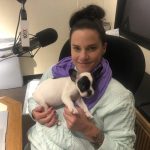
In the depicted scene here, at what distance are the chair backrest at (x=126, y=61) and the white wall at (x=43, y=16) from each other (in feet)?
5.32

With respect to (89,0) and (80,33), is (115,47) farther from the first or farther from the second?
(89,0)

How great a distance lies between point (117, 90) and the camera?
34.1 inches

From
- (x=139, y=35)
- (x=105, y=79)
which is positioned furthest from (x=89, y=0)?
(x=105, y=79)

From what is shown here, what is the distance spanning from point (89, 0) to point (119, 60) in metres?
1.95

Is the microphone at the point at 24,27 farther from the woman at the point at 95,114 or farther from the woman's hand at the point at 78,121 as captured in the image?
the woman's hand at the point at 78,121

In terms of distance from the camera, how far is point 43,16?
2.71m

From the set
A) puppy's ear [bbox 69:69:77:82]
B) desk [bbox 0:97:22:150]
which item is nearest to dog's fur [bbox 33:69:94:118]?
puppy's ear [bbox 69:69:77:82]

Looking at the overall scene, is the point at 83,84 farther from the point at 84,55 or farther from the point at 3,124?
the point at 3,124

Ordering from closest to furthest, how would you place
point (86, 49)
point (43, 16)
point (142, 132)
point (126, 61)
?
point (86, 49) → point (126, 61) → point (142, 132) → point (43, 16)

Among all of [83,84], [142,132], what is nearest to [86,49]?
[83,84]

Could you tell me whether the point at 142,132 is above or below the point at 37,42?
below

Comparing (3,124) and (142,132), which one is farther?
(142,132)

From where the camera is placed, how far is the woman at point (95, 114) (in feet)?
2.73

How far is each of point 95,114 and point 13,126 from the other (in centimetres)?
34
